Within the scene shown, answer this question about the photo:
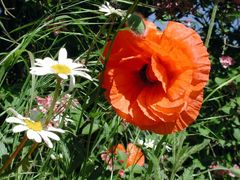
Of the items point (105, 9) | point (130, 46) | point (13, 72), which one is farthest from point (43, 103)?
point (13, 72)

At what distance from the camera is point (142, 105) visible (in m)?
0.82

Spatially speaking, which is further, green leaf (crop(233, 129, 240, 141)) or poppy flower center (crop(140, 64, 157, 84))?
green leaf (crop(233, 129, 240, 141))

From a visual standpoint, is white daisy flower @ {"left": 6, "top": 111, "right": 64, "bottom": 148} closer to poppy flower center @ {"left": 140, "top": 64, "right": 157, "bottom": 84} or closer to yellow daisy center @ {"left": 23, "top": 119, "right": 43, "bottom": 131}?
yellow daisy center @ {"left": 23, "top": 119, "right": 43, "bottom": 131}

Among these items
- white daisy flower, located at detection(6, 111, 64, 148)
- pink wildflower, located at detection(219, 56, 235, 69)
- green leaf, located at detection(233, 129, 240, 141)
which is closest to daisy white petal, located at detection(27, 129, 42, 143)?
white daisy flower, located at detection(6, 111, 64, 148)

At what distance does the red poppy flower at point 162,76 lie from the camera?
2.64 feet

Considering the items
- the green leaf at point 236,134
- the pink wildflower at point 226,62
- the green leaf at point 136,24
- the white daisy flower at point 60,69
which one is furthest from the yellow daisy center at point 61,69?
the pink wildflower at point 226,62

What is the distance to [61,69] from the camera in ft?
2.36

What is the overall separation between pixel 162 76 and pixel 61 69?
0.18 m

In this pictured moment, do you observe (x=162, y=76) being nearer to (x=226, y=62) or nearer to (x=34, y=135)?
(x=34, y=135)

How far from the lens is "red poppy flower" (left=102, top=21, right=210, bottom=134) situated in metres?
0.81

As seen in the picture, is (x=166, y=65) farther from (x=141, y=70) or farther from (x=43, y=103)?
(x=43, y=103)

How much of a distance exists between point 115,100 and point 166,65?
0.33 ft

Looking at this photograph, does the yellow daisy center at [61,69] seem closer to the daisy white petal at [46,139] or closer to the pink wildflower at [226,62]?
the daisy white petal at [46,139]

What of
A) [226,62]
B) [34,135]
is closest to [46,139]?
[34,135]
